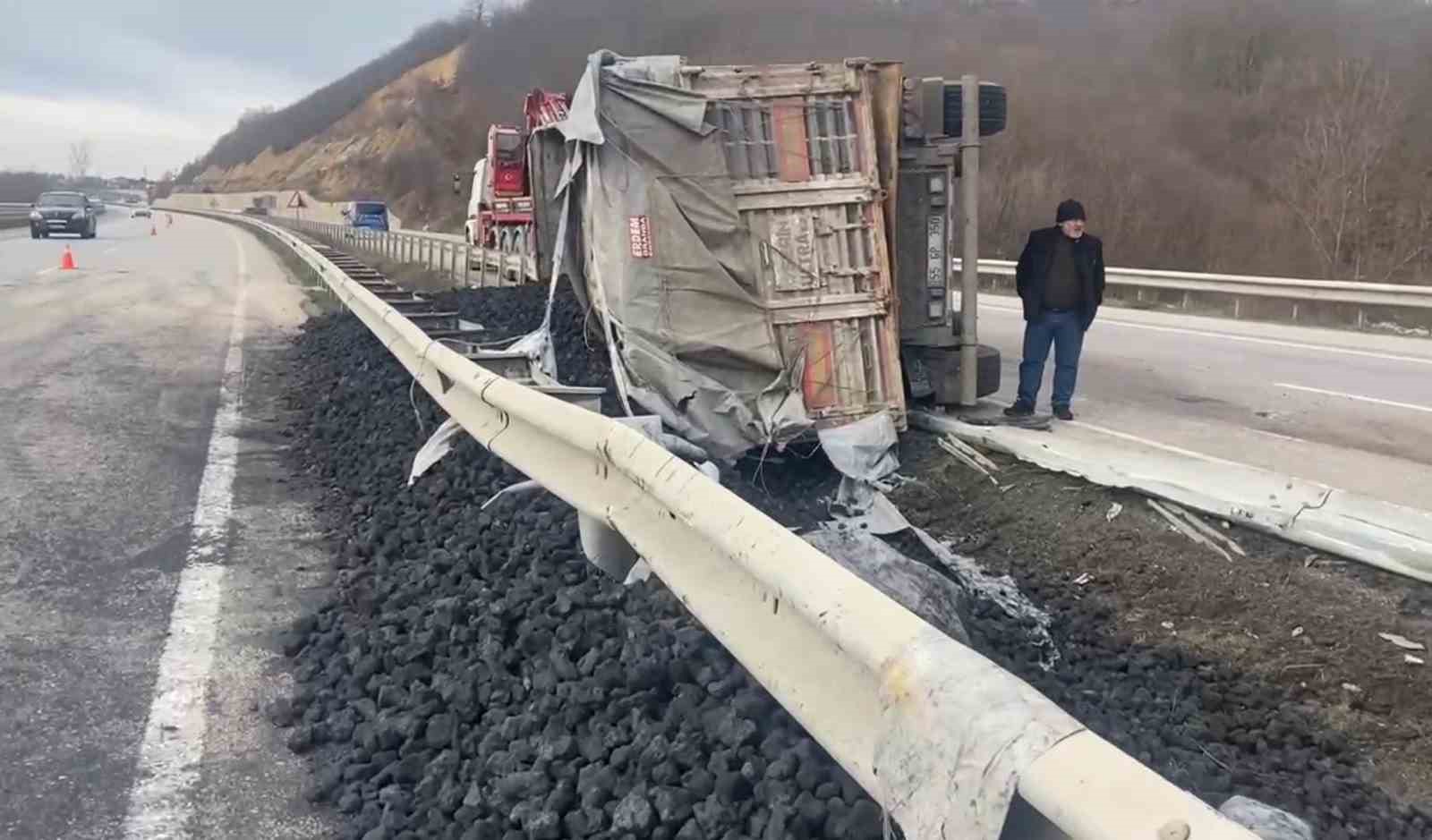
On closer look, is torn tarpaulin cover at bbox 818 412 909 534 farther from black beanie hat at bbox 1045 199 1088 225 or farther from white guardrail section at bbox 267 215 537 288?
white guardrail section at bbox 267 215 537 288

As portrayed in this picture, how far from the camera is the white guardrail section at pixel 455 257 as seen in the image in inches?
685

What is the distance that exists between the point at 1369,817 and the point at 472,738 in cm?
288

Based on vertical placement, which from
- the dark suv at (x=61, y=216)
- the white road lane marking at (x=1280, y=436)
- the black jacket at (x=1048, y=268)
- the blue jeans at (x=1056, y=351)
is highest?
the dark suv at (x=61, y=216)

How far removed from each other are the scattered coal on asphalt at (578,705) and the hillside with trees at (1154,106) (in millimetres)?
25025

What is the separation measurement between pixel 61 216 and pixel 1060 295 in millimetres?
40212

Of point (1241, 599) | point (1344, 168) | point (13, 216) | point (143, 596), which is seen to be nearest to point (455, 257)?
point (143, 596)

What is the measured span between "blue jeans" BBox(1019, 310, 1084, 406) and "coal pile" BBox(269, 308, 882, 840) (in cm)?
470

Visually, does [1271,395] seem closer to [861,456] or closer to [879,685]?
[861,456]

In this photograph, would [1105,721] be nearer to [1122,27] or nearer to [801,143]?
[801,143]

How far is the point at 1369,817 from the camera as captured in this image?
386 cm

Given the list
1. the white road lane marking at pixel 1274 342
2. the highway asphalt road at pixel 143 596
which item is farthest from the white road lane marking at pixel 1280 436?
the highway asphalt road at pixel 143 596

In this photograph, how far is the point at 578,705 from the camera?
10.4ft

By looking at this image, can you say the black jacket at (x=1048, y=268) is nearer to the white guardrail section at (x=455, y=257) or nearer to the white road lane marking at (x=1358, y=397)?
the white road lane marking at (x=1358, y=397)

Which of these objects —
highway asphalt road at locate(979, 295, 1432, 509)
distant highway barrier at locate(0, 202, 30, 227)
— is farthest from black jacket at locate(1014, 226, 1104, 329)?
distant highway barrier at locate(0, 202, 30, 227)
